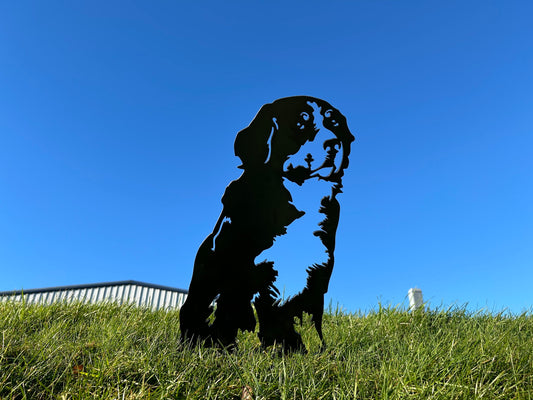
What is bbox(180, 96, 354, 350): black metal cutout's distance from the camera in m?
3.82

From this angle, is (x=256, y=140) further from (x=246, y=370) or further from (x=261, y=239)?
(x=246, y=370)

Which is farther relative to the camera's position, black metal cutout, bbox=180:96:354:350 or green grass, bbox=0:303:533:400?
black metal cutout, bbox=180:96:354:350

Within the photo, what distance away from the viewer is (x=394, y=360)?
117 inches

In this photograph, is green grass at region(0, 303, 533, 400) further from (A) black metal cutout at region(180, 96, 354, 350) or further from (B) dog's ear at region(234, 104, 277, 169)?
(B) dog's ear at region(234, 104, 277, 169)

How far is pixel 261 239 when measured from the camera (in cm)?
398

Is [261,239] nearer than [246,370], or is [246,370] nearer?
[246,370]

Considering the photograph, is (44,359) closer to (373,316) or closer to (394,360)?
(394,360)

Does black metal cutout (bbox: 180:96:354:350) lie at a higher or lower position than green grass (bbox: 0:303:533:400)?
higher

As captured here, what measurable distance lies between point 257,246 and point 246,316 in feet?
2.20

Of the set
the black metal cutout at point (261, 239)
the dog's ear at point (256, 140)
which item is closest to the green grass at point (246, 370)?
the black metal cutout at point (261, 239)

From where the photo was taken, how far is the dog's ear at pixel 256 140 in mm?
3994

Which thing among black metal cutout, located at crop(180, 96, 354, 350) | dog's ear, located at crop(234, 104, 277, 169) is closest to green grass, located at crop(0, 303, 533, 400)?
black metal cutout, located at crop(180, 96, 354, 350)

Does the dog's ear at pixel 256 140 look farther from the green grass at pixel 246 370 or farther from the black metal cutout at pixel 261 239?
the green grass at pixel 246 370

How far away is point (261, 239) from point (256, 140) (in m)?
0.99
